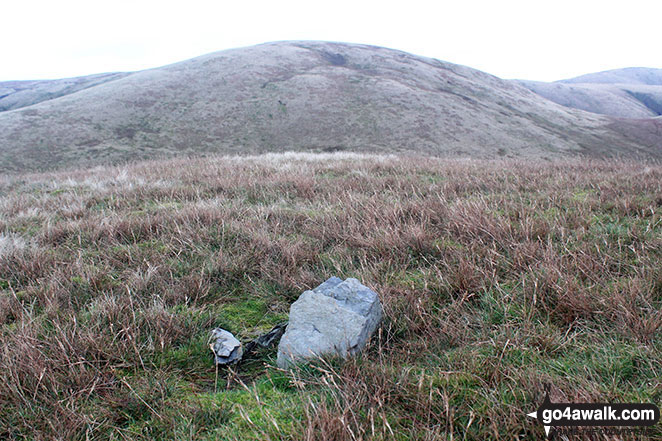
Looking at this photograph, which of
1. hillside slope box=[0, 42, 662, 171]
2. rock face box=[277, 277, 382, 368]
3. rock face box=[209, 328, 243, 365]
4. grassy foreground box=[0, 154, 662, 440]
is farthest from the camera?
hillside slope box=[0, 42, 662, 171]

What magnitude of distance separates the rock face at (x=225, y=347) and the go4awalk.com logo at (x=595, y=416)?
1605 millimetres

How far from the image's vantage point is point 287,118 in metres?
34.2

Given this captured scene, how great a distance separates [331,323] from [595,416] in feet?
4.25

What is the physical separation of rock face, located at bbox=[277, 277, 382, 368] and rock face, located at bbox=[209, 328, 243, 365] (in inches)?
12.0

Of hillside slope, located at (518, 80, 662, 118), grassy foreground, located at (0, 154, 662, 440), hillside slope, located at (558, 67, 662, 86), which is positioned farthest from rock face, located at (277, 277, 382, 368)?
hillside slope, located at (558, 67, 662, 86)

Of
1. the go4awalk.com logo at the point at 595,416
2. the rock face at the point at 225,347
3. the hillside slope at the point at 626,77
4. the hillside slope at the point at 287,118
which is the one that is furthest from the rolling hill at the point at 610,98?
the rock face at the point at 225,347

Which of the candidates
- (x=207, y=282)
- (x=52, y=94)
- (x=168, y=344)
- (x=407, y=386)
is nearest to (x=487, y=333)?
(x=407, y=386)

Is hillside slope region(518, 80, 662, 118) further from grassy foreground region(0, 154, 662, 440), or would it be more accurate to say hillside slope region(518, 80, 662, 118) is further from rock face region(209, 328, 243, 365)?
rock face region(209, 328, 243, 365)

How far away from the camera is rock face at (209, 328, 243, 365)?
7.04 ft

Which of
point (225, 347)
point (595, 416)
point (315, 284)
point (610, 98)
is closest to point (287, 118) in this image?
point (315, 284)

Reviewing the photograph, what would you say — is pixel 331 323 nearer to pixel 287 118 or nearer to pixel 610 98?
pixel 287 118

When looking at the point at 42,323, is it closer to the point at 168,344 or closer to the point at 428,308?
the point at 168,344

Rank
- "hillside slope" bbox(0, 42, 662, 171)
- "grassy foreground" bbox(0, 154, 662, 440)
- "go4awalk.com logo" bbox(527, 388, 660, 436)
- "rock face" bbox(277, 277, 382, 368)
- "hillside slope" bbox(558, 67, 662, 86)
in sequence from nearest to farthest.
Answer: "go4awalk.com logo" bbox(527, 388, 660, 436)
"grassy foreground" bbox(0, 154, 662, 440)
"rock face" bbox(277, 277, 382, 368)
"hillside slope" bbox(0, 42, 662, 171)
"hillside slope" bbox(558, 67, 662, 86)

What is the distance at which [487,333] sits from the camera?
2119 millimetres
